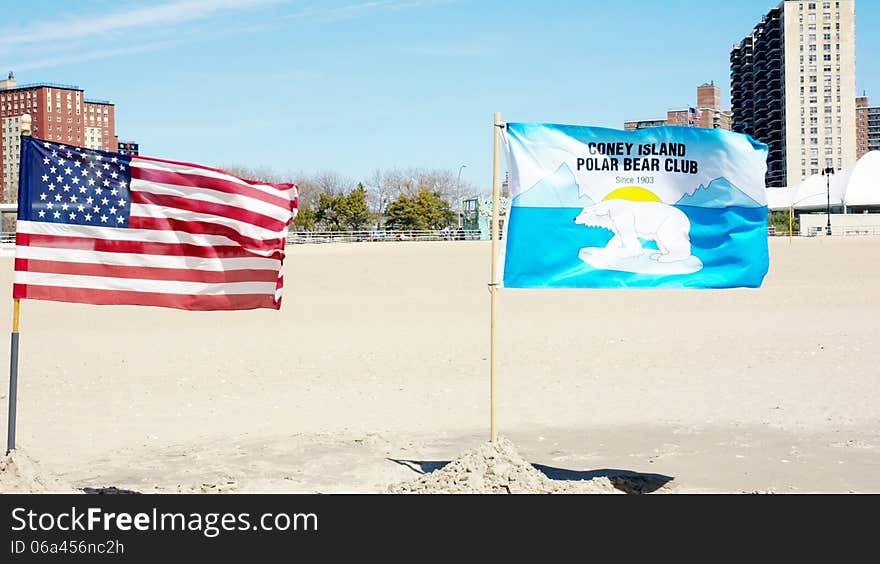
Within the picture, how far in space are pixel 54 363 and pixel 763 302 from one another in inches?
677

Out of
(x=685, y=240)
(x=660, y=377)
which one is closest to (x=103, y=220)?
(x=685, y=240)

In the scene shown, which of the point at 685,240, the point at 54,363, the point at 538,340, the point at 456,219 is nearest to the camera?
the point at 685,240

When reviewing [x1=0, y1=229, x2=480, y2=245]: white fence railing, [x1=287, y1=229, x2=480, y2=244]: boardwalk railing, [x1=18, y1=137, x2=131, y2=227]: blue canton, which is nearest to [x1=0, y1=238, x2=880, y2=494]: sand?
[x1=18, y1=137, x2=131, y2=227]: blue canton

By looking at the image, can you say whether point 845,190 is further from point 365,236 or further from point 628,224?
point 628,224

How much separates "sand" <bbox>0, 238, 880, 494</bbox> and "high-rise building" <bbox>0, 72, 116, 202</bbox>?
425ft

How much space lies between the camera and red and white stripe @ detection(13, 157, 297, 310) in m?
7.85

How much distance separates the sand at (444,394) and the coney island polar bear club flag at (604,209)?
5.49 feet

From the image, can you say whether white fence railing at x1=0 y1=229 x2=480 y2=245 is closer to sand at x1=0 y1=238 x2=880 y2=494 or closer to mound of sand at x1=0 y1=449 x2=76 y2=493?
sand at x1=0 y1=238 x2=880 y2=494

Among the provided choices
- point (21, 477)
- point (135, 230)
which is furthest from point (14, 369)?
point (135, 230)

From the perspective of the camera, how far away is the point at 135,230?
7.93 m

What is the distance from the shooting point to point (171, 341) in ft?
63.9

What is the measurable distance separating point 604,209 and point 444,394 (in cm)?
602

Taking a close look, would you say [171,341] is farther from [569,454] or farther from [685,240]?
[685,240]

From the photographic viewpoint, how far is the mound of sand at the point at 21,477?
7.44 meters
